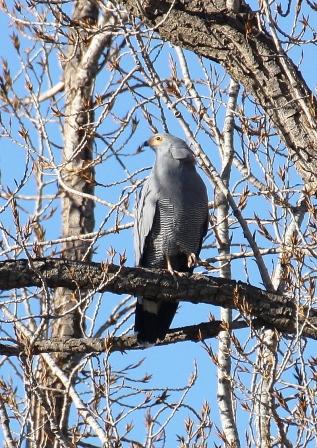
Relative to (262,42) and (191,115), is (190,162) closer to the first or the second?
(191,115)

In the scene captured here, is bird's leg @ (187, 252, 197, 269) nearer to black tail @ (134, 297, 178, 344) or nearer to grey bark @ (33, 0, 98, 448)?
black tail @ (134, 297, 178, 344)

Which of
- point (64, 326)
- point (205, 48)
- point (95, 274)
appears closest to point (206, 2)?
point (205, 48)

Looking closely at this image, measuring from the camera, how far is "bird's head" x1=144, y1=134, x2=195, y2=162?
634 centimetres

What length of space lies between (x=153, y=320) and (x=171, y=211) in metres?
0.82

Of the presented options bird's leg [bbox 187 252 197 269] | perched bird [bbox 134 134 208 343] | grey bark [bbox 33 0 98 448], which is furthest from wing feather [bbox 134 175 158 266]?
grey bark [bbox 33 0 98 448]

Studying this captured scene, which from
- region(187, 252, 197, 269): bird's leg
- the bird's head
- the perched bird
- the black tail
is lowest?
the black tail

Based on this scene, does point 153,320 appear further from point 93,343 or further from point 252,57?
point 252,57

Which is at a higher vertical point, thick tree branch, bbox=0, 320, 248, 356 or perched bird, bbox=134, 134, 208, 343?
perched bird, bbox=134, 134, 208, 343

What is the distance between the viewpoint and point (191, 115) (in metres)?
5.89

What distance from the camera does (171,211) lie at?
622cm

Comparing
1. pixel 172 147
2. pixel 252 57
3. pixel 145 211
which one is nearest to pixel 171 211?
pixel 145 211

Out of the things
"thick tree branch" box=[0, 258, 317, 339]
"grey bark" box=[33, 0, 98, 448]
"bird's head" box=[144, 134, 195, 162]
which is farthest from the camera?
"grey bark" box=[33, 0, 98, 448]

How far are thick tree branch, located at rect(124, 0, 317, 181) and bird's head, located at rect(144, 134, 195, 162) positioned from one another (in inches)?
47.5

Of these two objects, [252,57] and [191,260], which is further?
[191,260]
